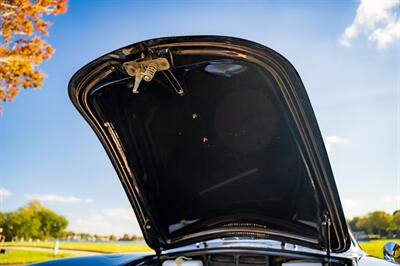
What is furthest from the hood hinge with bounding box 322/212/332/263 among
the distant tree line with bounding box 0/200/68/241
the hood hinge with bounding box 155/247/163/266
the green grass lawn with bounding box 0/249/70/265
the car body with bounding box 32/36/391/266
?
the distant tree line with bounding box 0/200/68/241

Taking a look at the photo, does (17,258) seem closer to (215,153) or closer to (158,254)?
(158,254)

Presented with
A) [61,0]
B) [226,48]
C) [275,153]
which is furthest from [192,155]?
[61,0]

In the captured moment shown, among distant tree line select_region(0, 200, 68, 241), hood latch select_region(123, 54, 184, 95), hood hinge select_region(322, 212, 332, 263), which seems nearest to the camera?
hood latch select_region(123, 54, 184, 95)

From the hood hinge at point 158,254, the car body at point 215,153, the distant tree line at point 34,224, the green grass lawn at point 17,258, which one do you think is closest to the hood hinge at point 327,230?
the car body at point 215,153

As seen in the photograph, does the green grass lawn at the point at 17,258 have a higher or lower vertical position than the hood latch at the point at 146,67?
lower

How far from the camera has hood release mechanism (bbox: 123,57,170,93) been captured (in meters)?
1.40

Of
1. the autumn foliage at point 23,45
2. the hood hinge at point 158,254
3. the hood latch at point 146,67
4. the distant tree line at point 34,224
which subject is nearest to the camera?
the hood latch at point 146,67

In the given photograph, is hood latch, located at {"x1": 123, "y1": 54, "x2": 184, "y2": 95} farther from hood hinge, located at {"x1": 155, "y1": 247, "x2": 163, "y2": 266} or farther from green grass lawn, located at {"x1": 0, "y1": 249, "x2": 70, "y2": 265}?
green grass lawn, located at {"x1": 0, "y1": 249, "x2": 70, "y2": 265}

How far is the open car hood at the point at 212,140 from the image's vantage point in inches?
55.1

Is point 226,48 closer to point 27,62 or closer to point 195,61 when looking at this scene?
point 195,61

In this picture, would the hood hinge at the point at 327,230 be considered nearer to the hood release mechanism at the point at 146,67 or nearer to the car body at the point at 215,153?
the car body at the point at 215,153

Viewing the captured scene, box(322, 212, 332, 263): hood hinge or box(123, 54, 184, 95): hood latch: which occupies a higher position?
box(123, 54, 184, 95): hood latch

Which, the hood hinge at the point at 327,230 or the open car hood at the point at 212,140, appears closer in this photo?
the open car hood at the point at 212,140

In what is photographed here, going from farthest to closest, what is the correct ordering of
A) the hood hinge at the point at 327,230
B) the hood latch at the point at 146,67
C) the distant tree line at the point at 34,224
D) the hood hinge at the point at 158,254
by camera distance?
the distant tree line at the point at 34,224, the hood hinge at the point at 158,254, the hood hinge at the point at 327,230, the hood latch at the point at 146,67
